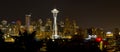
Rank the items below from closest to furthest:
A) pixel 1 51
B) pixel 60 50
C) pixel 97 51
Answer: pixel 1 51
pixel 60 50
pixel 97 51

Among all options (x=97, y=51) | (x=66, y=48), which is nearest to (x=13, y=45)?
(x=66, y=48)

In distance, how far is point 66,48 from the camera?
3070 centimetres

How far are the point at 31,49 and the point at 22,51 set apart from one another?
79cm

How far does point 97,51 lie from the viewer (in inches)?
1255

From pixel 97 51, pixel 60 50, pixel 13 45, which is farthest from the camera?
pixel 97 51

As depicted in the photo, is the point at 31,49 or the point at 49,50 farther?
the point at 49,50

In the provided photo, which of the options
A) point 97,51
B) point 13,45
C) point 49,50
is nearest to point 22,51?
point 13,45

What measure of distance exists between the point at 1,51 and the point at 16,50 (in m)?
A: 1.05

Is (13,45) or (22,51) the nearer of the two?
(22,51)

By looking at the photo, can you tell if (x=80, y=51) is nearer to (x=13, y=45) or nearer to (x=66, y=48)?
(x=66, y=48)

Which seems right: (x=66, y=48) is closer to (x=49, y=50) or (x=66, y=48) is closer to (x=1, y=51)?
(x=49, y=50)

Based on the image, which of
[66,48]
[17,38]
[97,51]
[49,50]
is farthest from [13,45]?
[97,51]

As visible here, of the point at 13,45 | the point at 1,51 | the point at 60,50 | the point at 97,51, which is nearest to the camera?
the point at 1,51

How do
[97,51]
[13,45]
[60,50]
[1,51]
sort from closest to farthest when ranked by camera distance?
[1,51] < [13,45] < [60,50] < [97,51]
